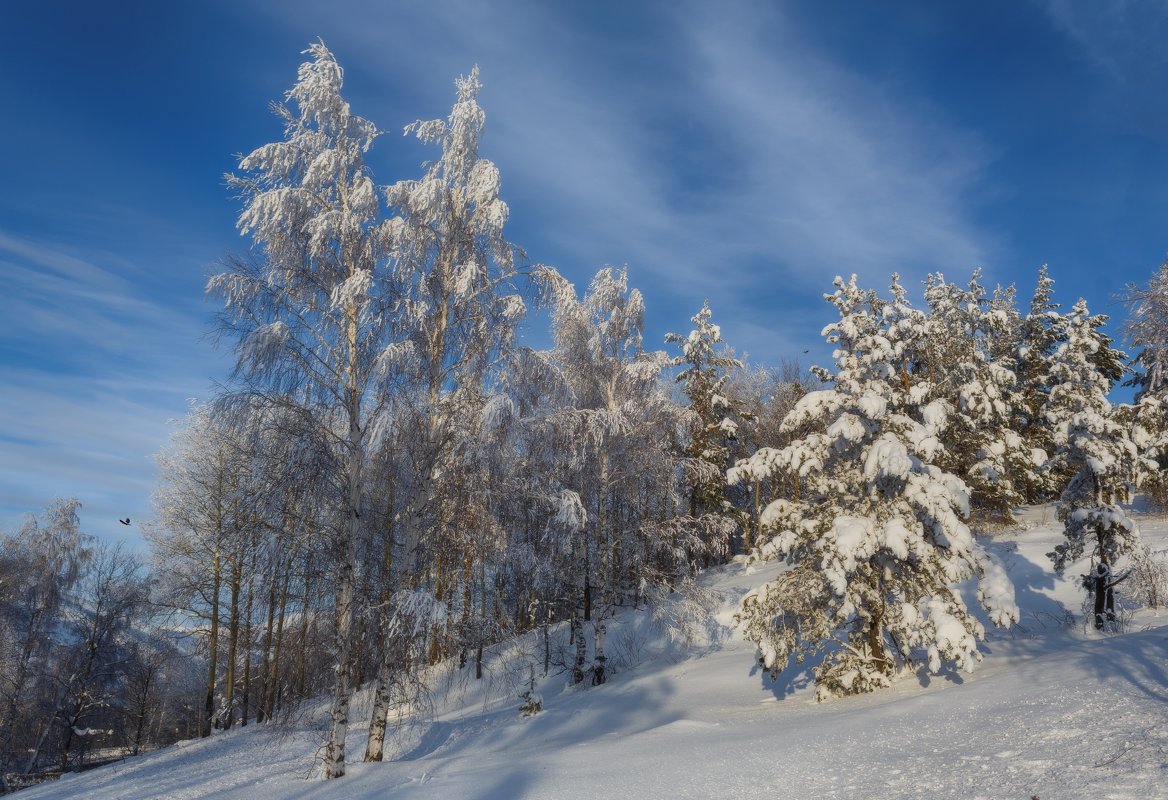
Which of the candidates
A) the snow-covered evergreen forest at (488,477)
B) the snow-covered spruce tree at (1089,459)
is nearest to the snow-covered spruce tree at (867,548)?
the snow-covered evergreen forest at (488,477)

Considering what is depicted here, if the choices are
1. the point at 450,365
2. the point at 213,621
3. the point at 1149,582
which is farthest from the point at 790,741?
the point at 213,621

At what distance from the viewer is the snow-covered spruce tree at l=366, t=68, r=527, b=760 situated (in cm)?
1128

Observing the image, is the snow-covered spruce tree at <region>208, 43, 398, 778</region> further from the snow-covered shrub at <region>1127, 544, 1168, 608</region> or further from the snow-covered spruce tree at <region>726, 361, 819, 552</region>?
the snow-covered spruce tree at <region>726, 361, 819, 552</region>

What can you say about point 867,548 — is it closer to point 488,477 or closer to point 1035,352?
point 488,477

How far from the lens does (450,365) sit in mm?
12664

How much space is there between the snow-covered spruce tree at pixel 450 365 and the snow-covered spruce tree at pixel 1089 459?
42.2 feet

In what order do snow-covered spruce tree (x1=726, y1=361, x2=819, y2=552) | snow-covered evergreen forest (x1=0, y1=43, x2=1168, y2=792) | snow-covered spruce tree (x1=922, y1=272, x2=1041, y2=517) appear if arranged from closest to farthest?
snow-covered evergreen forest (x1=0, y1=43, x2=1168, y2=792) → snow-covered spruce tree (x1=922, y1=272, x2=1041, y2=517) → snow-covered spruce tree (x1=726, y1=361, x2=819, y2=552)

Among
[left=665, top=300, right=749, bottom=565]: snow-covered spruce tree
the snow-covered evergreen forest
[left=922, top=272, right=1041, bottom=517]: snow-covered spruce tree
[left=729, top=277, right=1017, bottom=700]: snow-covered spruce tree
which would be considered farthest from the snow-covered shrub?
[left=665, top=300, right=749, bottom=565]: snow-covered spruce tree

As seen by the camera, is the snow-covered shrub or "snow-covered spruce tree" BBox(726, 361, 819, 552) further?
"snow-covered spruce tree" BBox(726, 361, 819, 552)

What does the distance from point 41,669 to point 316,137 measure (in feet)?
102

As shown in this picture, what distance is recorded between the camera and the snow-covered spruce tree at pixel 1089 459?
14.1m

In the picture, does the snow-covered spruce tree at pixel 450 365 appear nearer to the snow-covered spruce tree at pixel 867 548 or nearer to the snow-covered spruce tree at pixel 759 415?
the snow-covered spruce tree at pixel 867 548

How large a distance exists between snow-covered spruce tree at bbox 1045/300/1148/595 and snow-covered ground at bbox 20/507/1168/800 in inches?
67.0

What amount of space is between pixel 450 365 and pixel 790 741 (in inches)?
332
